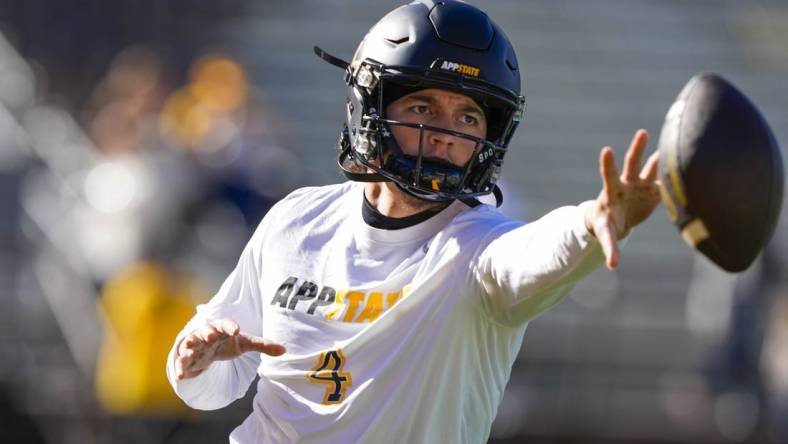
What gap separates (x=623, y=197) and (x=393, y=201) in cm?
108

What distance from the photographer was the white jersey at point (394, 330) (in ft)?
12.5

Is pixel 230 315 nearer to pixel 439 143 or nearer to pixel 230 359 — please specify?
pixel 230 359

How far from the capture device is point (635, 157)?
10.3 feet

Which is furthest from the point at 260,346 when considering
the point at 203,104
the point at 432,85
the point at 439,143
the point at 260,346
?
the point at 203,104

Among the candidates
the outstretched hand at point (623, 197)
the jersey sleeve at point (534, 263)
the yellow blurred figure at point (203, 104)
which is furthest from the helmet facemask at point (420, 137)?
the yellow blurred figure at point (203, 104)

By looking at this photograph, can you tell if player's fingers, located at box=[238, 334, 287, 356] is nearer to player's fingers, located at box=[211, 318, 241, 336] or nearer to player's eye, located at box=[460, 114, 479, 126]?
player's fingers, located at box=[211, 318, 241, 336]

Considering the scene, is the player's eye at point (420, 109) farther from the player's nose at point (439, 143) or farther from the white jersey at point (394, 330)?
the white jersey at point (394, 330)

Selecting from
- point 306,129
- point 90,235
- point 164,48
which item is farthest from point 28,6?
point 90,235

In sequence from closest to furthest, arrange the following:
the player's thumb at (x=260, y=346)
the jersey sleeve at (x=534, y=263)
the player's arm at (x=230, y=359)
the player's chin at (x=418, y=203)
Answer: the jersey sleeve at (x=534, y=263)
the player's thumb at (x=260, y=346)
the player's chin at (x=418, y=203)
the player's arm at (x=230, y=359)

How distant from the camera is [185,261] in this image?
859 cm

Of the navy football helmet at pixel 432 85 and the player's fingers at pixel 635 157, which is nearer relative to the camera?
the player's fingers at pixel 635 157

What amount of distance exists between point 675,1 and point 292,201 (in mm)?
9425

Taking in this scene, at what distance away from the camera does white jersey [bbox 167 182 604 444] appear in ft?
12.5

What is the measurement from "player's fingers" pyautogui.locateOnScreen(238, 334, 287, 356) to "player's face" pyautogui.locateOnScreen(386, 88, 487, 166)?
0.67m
